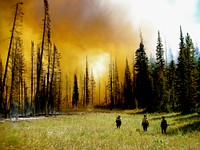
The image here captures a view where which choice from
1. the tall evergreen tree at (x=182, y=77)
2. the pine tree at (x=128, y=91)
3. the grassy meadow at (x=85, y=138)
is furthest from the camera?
the pine tree at (x=128, y=91)

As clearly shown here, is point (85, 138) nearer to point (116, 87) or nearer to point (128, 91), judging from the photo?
point (128, 91)

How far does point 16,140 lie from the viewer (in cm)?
1653

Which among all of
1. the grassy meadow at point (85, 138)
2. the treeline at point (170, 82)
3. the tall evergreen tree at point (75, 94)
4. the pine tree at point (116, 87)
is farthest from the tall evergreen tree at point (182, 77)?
the tall evergreen tree at point (75, 94)

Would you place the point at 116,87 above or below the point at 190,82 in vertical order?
above

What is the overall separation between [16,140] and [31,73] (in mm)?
57686

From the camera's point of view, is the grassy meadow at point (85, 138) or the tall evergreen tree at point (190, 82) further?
the tall evergreen tree at point (190, 82)

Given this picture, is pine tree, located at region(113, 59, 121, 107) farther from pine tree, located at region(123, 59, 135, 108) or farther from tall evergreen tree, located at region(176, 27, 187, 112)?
tall evergreen tree, located at region(176, 27, 187, 112)

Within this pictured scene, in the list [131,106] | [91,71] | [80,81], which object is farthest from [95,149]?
[80,81]

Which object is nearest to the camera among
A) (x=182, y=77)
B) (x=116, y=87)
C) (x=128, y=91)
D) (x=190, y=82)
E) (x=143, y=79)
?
(x=190, y=82)

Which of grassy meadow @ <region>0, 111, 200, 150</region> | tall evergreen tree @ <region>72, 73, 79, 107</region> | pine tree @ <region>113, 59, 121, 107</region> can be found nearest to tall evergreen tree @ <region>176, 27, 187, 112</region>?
grassy meadow @ <region>0, 111, 200, 150</region>

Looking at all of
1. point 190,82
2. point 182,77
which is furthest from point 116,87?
point 190,82

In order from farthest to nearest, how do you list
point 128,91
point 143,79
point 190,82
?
point 128,91 < point 143,79 < point 190,82

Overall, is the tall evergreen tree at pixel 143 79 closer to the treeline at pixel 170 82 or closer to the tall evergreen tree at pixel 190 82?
the treeline at pixel 170 82

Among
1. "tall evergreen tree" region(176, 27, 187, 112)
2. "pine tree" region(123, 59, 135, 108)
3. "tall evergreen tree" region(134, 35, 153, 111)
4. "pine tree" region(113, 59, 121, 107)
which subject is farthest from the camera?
"pine tree" region(113, 59, 121, 107)
